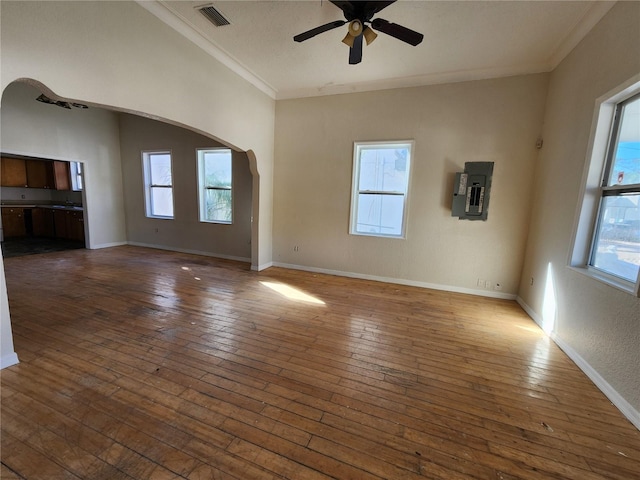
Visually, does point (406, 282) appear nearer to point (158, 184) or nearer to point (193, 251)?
point (193, 251)

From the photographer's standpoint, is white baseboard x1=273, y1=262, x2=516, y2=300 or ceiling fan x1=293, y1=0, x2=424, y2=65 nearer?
ceiling fan x1=293, y1=0, x2=424, y2=65

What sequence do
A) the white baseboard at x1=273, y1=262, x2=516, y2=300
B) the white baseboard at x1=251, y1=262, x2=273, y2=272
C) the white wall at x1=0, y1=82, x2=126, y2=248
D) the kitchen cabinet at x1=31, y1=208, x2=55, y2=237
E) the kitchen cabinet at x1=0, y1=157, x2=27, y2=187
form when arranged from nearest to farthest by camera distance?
1. the white baseboard at x1=273, y1=262, x2=516, y2=300
2. the white wall at x1=0, y1=82, x2=126, y2=248
3. the white baseboard at x1=251, y1=262, x2=273, y2=272
4. the kitchen cabinet at x1=0, y1=157, x2=27, y2=187
5. the kitchen cabinet at x1=31, y1=208, x2=55, y2=237

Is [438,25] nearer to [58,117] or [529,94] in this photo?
[529,94]

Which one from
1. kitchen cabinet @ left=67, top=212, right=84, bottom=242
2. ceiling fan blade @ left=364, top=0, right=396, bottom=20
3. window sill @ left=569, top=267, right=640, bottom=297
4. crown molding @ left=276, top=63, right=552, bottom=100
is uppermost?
crown molding @ left=276, top=63, right=552, bottom=100

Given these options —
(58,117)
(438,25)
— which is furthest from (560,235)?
(58,117)

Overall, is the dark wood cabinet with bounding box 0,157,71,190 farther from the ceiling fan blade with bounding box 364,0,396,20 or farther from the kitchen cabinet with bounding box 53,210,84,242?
the ceiling fan blade with bounding box 364,0,396,20

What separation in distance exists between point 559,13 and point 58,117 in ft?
27.6

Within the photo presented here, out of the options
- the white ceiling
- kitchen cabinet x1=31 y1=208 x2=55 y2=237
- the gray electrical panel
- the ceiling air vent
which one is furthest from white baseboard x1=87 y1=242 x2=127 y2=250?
the gray electrical panel

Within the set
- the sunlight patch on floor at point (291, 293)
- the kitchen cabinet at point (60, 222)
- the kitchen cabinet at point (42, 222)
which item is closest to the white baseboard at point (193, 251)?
the sunlight patch on floor at point (291, 293)

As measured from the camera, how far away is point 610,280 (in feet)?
7.20

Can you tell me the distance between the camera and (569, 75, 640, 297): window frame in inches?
91.1

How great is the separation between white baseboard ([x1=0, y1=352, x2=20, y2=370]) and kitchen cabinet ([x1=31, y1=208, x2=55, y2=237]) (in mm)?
7554

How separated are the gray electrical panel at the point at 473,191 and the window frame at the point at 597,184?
51.4 inches

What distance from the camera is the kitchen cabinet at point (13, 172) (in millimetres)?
6762
